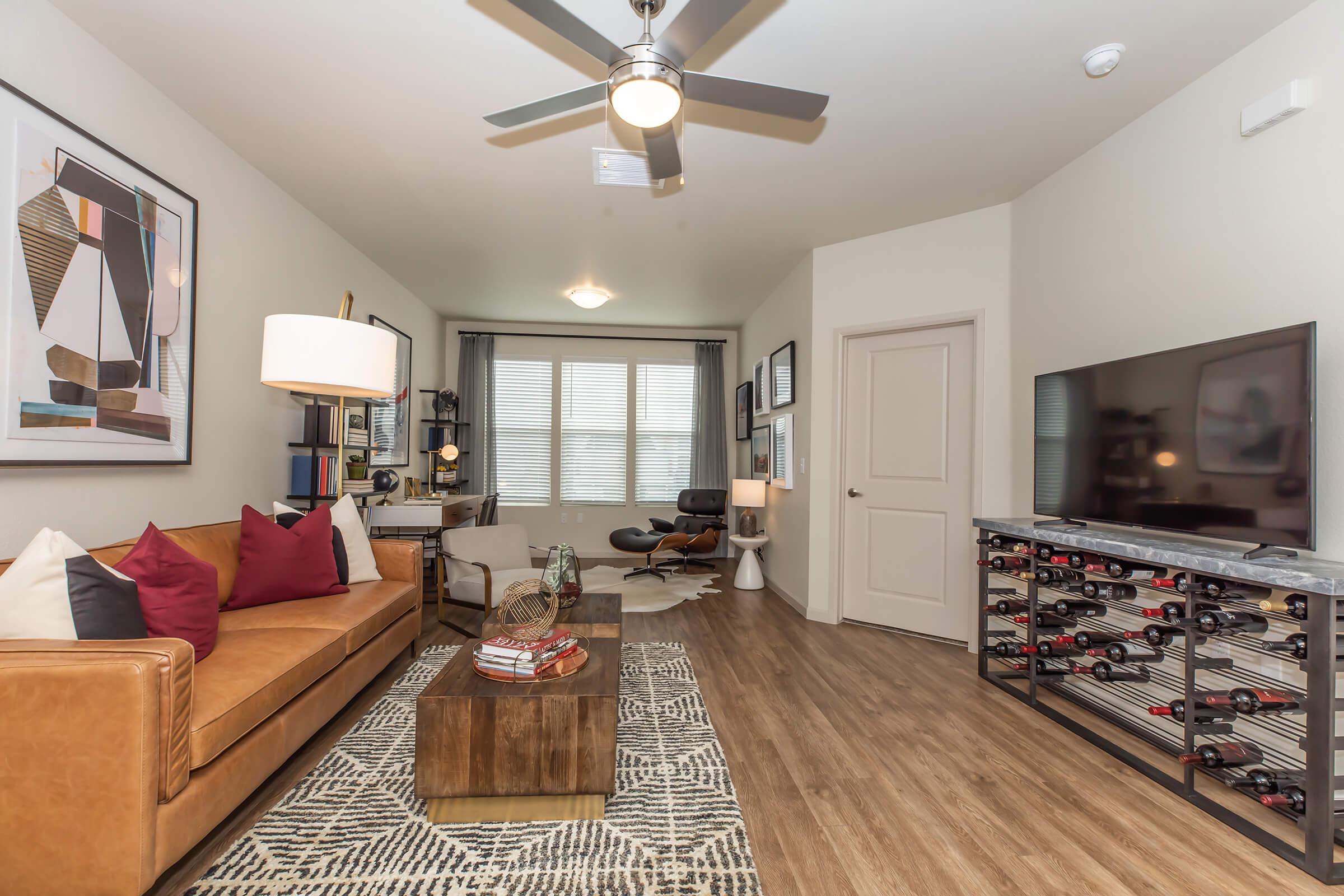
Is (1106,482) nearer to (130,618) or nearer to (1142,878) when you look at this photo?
(1142,878)

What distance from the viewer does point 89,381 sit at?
242cm

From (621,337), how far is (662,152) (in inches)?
203

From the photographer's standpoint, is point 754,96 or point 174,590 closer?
point 174,590

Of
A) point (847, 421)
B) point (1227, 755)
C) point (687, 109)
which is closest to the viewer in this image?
point (1227, 755)

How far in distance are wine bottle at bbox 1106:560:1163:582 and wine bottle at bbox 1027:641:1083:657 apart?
45cm

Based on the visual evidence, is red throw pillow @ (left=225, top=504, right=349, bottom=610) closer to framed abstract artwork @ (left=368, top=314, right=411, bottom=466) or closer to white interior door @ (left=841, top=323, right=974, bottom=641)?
framed abstract artwork @ (left=368, top=314, right=411, bottom=466)

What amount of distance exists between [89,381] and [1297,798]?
14.0 feet

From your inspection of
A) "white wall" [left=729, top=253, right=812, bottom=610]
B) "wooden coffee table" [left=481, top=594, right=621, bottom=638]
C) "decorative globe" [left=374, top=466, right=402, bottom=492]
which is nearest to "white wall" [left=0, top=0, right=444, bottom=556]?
"decorative globe" [left=374, top=466, right=402, bottom=492]

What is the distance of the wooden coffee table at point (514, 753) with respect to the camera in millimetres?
1909

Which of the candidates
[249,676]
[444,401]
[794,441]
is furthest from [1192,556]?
[444,401]

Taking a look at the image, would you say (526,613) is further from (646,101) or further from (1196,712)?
(1196,712)

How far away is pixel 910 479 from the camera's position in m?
4.26

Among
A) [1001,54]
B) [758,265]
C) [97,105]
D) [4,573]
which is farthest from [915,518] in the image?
[97,105]

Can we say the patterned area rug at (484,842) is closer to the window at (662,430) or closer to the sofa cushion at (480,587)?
the sofa cushion at (480,587)
